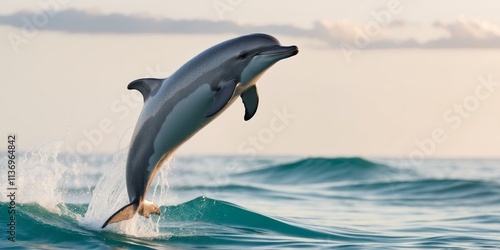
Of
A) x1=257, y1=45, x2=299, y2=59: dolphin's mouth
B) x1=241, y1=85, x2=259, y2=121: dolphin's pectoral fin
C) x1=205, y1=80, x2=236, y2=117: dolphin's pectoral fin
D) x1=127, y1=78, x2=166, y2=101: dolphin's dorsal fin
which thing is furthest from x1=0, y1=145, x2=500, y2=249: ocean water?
x1=257, y1=45, x2=299, y2=59: dolphin's mouth

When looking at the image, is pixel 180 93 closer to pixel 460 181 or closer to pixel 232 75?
pixel 232 75

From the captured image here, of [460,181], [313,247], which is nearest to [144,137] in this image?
[313,247]

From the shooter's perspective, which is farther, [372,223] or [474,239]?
[372,223]

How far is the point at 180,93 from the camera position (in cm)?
1001

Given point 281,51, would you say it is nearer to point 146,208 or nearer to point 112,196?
point 146,208

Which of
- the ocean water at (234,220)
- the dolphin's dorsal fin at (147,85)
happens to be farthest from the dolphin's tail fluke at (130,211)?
the dolphin's dorsal fin at (147,85)

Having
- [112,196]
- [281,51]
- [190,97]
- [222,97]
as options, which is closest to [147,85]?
[190,97]

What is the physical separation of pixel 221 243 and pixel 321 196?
11.4 metres

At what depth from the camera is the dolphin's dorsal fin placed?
10.4m

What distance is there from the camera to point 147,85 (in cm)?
1045

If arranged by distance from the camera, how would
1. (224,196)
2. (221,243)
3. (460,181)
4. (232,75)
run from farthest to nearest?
1. (460,181)
2. (224,196)
3. (221,243)
4. (232,75)

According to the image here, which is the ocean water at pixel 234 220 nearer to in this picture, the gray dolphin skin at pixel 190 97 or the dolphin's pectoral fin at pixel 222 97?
Result: the gray dolphin skin at pixel 190 97

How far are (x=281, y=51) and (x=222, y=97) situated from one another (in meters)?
0.84

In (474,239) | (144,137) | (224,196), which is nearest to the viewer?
(144,137)
